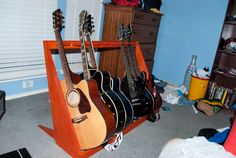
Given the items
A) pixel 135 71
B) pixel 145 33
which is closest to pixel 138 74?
pixel 135 71

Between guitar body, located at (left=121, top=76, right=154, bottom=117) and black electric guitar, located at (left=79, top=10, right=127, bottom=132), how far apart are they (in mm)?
302

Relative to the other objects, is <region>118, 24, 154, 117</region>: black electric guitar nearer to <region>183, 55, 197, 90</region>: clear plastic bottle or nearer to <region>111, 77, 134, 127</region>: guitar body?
<region>111, 77, 134, 127</region>: guitar body

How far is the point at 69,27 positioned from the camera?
2.88 meters

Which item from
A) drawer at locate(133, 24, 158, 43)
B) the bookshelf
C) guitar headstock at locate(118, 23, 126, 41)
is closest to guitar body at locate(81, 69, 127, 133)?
guitar headstock at locate(118, 23, 126, 41)

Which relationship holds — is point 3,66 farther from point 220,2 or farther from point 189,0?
point 220,2

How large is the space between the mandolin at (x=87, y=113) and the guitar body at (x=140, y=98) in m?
0.53

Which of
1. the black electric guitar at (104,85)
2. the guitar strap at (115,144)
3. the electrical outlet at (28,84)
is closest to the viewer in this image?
the black electric guitar at (104,85)

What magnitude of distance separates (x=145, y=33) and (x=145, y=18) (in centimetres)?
23

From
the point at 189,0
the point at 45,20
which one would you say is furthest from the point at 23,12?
the point at 189,0

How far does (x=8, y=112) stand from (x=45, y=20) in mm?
1157

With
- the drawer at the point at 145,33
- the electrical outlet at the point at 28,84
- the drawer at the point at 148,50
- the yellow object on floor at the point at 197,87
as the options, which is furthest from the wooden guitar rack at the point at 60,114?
the yellow object on floor at the point at 197,87

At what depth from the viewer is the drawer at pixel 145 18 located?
2936mm

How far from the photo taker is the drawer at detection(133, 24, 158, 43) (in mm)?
3050

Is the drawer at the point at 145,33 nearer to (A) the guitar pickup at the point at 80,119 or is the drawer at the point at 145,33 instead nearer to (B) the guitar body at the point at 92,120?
(B) the guitar body at the point at 92,120
